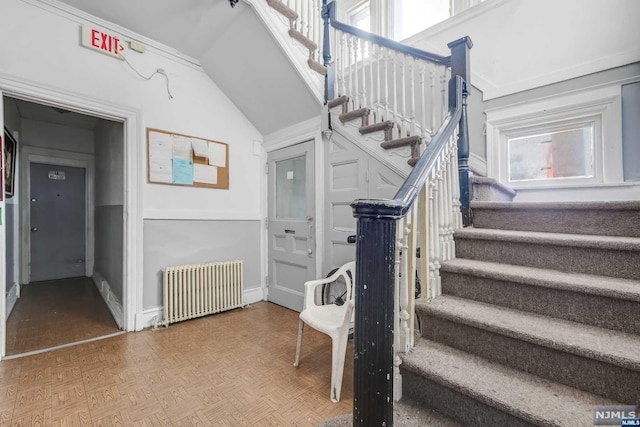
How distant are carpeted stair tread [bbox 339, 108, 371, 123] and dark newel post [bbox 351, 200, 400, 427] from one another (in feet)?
5.56

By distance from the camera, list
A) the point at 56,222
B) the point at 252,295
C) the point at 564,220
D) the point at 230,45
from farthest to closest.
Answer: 1. the point at 56,222
2. the point at 252,295
3. the point at 230,45
4. the point at 564,220

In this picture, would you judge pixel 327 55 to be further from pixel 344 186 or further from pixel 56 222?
pixel 56 222

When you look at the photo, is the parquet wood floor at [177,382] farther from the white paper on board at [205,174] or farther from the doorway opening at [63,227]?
the white paper on board at [205,174]

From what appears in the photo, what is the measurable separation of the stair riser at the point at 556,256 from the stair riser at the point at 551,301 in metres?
0.23

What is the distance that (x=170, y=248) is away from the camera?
2828 mm

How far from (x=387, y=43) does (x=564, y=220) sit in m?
1.76

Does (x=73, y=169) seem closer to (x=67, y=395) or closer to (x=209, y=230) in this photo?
(x=209, y=230)

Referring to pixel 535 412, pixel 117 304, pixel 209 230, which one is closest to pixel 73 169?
pixel 117 304

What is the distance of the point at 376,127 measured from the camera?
7.68 feet

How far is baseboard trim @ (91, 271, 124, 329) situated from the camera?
2.74 metres

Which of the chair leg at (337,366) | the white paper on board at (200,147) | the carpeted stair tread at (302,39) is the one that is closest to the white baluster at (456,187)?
the chair leg at (337,366)

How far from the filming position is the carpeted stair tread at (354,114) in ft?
8.00

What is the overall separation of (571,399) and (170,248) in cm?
308

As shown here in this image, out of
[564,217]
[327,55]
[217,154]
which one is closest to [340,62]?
[327,55]
